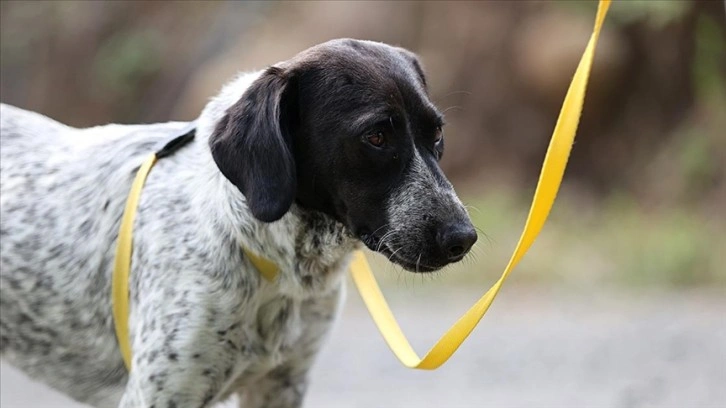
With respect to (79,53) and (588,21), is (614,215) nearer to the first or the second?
(588,21)

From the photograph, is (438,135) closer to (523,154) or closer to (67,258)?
(67,258)

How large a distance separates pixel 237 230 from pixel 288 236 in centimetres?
15

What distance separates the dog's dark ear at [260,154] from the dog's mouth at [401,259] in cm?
27

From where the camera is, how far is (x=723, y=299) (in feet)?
27.2

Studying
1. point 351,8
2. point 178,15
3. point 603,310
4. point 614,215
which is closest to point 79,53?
point 178,15

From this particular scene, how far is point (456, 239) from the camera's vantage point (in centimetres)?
327

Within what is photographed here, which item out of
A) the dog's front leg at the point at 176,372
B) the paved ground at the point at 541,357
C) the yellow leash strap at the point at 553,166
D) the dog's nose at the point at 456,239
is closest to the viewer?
the yellow leash strap at the point at 553,166

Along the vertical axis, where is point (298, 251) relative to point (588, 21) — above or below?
above

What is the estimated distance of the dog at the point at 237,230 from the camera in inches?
132

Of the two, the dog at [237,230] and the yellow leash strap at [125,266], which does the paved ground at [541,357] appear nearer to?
the dog at [237,230]

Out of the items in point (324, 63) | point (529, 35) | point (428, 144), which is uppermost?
point (324, 63)

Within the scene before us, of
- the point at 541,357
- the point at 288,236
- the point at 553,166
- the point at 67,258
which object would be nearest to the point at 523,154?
the point at 541,357

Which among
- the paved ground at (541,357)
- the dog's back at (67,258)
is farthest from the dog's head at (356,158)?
the paved ground at (541,357)

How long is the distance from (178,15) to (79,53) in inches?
53.5
